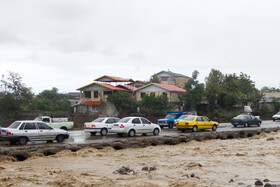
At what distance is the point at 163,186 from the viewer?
1020cm

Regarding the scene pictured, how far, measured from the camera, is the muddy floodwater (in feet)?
35.6

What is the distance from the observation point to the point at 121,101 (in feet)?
176

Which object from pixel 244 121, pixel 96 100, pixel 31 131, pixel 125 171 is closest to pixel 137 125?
pixel 31 131

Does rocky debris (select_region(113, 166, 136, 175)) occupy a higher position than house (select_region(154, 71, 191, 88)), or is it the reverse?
house (select_region(154, 71, 191, 88))

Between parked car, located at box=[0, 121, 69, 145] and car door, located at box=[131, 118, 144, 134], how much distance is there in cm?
541

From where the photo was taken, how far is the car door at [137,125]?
22156mm

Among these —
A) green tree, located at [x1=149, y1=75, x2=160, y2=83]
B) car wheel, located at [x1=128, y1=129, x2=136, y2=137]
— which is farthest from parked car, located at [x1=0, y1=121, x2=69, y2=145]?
green tree, located at [x1=149, y1=75, x2=160, y2=83]

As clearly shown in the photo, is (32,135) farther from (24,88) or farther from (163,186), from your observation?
(24,88)

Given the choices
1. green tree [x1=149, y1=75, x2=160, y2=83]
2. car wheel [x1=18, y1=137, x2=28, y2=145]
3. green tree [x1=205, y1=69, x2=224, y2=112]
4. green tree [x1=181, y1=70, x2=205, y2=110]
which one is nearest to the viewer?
car wheel [x1=18, y1=137, x2=28, y2=145]

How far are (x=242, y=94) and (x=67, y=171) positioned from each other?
45.0 meters

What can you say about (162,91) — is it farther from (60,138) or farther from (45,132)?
(45,132)

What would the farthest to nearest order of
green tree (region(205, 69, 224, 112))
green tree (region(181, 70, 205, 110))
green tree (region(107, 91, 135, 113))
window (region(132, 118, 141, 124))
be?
green tree (region(205, 69, 224, 112))
green tree (region(107, 91, 135, 113))
green tree (region(181, 70, 205, 110))
window (region(132, 118, 141, 124))

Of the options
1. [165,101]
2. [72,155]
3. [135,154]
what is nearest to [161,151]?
[135,154]

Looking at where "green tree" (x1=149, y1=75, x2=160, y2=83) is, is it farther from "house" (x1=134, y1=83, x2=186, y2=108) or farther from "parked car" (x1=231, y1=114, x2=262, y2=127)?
"parked car" (x1=231, y1=114, x2=262, y2=127)
